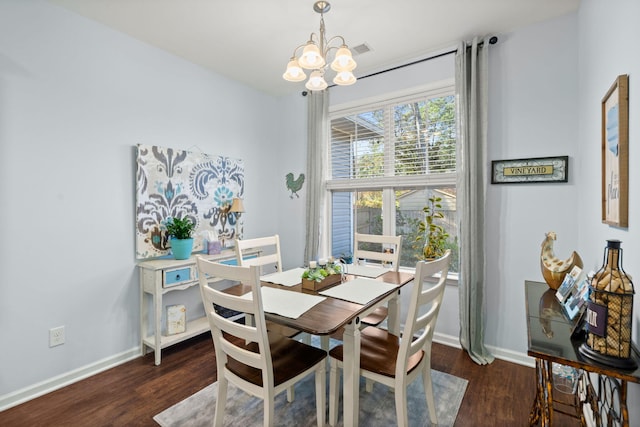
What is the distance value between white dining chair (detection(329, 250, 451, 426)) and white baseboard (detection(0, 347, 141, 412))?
6.13ft

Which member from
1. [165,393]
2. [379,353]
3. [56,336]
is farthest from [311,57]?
[56,336]

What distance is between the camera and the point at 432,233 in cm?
290

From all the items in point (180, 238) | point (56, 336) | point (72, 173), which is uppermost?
point (72, 173)

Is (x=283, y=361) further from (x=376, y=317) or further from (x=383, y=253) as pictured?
(x=383, y=253)

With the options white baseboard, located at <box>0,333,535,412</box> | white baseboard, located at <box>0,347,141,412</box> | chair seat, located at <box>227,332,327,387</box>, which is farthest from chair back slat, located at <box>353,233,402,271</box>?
white baseboard, located at <box>0,347,141,412</box>

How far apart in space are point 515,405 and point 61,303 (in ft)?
10.4

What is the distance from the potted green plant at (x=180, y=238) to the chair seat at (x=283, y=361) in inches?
50.6

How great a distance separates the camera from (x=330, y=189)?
143 inches

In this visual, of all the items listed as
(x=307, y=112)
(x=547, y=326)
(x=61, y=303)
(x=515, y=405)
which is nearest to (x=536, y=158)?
(x=547, y=326)

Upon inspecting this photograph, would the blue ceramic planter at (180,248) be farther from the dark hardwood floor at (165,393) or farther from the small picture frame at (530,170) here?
the small picture frame at (530,170)

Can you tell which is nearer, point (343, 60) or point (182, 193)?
point (343, 60)

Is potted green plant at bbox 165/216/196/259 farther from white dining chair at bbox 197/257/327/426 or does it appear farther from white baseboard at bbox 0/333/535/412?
white dining chair at bbox 197/257/327/426

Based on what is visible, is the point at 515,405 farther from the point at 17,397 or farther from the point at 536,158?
the point at 17,397

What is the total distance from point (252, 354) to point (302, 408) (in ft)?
2.60
